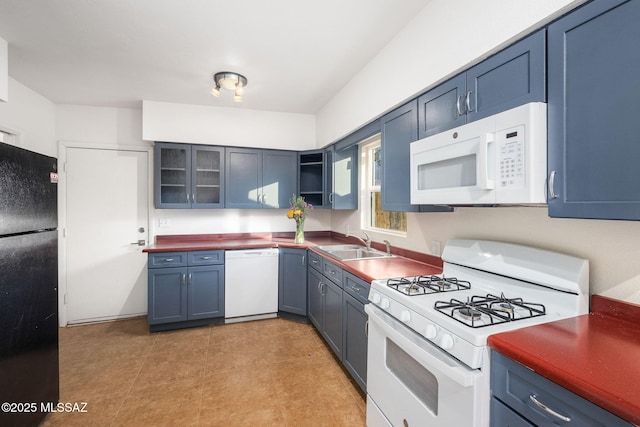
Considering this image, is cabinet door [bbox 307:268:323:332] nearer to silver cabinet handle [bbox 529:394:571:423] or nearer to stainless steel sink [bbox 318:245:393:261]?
stainless steel sink [bbox 318:245:393:261]

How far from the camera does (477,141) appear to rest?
1309mm

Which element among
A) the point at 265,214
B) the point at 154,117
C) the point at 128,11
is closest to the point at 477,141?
the point at 128,11

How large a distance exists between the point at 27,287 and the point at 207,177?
6.82 ft

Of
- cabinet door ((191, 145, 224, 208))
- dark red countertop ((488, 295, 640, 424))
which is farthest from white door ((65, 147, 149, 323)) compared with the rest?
dark red countertop ((488, 295, 640, 424))

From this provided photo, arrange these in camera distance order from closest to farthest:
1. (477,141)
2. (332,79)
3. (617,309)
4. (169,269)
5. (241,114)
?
(617,309) < (477,141) < (332,79) < (169,269) < (241,114)

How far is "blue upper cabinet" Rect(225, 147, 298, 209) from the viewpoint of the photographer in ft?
11.7

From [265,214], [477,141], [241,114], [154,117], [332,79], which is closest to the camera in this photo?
[477,141]

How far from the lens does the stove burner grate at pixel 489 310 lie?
1145 millimetres

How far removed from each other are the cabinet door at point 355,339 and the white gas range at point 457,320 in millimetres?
251

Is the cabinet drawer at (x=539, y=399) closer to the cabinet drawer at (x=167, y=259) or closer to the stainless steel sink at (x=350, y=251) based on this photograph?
the stainless steel sink at (x=350, y=251)

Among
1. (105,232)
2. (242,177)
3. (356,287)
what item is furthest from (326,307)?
(105,232)

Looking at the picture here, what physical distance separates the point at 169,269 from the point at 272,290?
1128 millimetres

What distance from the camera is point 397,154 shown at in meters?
2.08

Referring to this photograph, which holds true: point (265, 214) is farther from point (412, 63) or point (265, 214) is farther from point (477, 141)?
point (477, 141)
